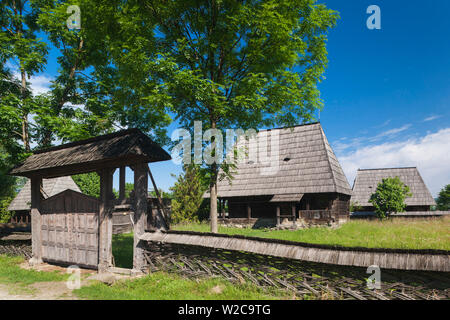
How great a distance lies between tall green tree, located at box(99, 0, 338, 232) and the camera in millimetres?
7625

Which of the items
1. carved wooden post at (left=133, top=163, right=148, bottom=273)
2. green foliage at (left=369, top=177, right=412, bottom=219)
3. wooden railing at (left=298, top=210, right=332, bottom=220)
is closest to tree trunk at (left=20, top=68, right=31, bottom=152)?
carved wooden post at (left=133, top=163, right=148, bottom=273)

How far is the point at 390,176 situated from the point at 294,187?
18757mm

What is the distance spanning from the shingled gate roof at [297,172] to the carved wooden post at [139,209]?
1112 cm

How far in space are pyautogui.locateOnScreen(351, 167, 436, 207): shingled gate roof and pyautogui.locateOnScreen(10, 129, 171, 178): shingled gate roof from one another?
28.2 meters

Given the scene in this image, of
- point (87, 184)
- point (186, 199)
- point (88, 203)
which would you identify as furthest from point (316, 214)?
point (87, 184)

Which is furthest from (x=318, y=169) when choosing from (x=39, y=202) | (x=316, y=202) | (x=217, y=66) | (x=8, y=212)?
(x=8, y=212)

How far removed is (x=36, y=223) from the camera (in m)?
10.1

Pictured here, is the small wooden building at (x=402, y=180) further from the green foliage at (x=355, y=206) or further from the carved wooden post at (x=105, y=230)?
the carved wooden post at (x=105, y=230)

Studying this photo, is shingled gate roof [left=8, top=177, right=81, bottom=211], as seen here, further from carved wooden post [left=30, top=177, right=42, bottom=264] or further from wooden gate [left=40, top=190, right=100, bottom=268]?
wooden gate [left=40, top=190, right=100, bottom=268]

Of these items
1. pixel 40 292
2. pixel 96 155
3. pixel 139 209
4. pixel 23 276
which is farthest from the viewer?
pixel 23 276

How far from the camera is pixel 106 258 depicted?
8.11m

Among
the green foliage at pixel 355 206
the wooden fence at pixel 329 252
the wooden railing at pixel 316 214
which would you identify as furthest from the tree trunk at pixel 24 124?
the green foliage at pixel 355 206

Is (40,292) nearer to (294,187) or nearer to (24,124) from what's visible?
(24,124)
